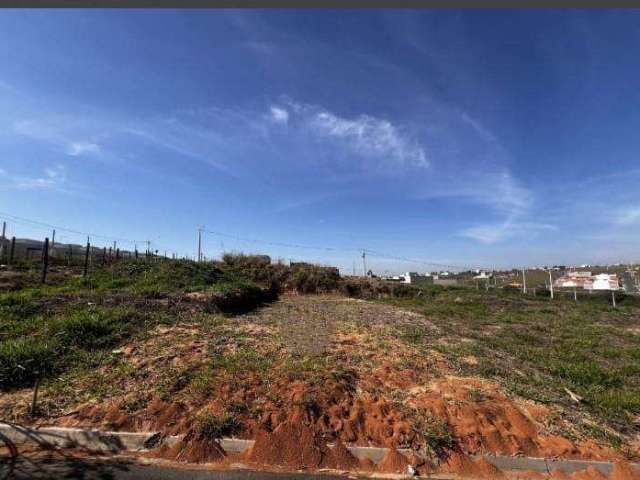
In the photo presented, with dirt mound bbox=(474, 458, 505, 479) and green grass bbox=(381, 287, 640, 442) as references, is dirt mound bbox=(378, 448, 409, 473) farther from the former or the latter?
green grass bbox=(381, 287, 640, 442)

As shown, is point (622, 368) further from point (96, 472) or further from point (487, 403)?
point (96, 472)

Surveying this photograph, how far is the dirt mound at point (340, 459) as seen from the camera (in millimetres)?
3377

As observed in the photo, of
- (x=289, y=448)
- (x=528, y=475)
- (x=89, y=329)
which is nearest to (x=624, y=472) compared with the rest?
(x=528, y=475)

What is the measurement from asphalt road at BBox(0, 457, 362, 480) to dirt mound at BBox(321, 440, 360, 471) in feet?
0.51

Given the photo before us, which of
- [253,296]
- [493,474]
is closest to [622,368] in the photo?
[493,474]

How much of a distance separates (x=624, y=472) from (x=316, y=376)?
3564 mm

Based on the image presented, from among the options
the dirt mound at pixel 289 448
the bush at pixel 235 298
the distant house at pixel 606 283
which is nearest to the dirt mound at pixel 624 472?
the dirt mound at pixel 289 448

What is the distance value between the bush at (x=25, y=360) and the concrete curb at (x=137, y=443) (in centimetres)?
104

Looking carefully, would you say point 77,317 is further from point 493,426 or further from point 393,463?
point 493,426

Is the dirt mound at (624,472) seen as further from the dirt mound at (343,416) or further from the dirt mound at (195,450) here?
the dirt mound at (195,450)

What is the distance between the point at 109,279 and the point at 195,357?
872 centimetres

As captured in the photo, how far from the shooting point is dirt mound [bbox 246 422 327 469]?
3.42 meters

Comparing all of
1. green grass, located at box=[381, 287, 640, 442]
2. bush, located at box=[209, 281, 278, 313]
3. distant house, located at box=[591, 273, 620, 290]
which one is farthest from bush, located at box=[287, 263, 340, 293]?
distant house, located at box=[591, 273, 620, 290]

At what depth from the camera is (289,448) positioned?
3551mm
